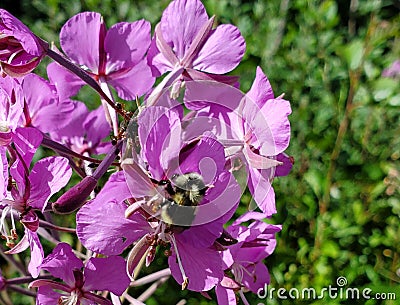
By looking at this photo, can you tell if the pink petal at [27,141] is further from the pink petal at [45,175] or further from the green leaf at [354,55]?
the green leaf at [354,55]

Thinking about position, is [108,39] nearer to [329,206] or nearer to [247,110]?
Answer: [247,110]

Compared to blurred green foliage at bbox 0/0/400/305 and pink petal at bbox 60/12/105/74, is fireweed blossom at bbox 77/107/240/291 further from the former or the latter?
blurred green foliage at bbox 0/0/400/305

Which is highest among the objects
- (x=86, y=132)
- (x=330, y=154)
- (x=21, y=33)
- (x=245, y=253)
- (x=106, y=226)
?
(x=21, y=33)

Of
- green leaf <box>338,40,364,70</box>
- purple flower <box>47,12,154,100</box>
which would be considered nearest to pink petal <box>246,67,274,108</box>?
purple flower <box>47,12,154,100</box>

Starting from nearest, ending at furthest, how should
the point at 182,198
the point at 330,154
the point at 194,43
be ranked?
1. the point at 182,198
2. the point at 194,43
3. the point at 330,154

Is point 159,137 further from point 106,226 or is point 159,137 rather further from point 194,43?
point 194,43

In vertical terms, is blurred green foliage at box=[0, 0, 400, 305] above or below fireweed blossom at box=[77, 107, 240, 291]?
below

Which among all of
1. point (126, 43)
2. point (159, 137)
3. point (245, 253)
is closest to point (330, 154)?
point (245, 253)
